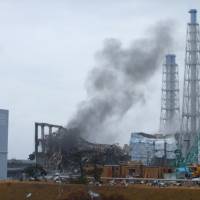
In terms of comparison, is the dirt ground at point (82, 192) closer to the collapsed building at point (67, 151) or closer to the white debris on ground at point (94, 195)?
the white debris on ground at point (94, 195)

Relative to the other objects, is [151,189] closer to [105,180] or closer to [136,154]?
[105,180]

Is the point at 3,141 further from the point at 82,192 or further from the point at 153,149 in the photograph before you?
the point at 82,192

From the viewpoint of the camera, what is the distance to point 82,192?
218ft

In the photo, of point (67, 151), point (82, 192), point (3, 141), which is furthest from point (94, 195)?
point (3, 141)

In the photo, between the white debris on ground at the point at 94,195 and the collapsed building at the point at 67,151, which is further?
the collapsed building at the point at 67,151

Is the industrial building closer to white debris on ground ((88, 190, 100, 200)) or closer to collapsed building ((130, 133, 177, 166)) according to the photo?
collapsed building ((130, 133, 177, 166))

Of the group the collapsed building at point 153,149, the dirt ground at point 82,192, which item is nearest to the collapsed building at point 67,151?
the collapsed building at point 153,149

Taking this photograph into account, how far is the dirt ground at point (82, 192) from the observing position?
61.3m

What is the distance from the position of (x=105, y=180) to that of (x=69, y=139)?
34393 millimetres

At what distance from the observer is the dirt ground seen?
6134 cm

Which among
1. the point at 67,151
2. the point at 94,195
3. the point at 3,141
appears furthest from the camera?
the point at 3,141

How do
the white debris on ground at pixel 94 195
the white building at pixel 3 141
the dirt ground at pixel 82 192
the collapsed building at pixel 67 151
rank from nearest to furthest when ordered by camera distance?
the dirt ground at pixel 82 192 < the white debris on ground at pixel 94 195 < the collapsed building at pixel 67 151 < the white building at pixel 3 141

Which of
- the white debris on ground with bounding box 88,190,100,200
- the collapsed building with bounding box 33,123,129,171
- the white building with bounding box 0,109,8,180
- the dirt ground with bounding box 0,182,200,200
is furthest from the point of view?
the white building with bounding box 0,109,8,180

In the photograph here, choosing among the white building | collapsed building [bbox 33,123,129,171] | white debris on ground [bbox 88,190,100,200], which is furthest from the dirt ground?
the white building
